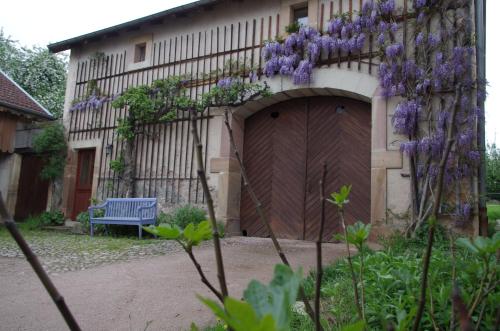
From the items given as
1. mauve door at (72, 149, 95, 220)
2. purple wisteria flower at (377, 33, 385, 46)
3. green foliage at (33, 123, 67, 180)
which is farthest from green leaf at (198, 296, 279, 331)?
green foliage at (33, 123, 67, 180)

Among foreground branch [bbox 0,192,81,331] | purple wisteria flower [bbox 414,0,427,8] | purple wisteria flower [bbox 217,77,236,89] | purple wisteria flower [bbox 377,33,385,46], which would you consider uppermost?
purple wisteria flower [bbox 414,0,427,8]

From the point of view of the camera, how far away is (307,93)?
7.53 m

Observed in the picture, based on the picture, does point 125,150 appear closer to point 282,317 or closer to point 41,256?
point 41,256

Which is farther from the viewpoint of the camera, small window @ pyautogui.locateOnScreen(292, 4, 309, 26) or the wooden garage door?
small window @ pyautogui.locateOnScreen(292, 4, 309, 26)

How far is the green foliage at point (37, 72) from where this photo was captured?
19438mm

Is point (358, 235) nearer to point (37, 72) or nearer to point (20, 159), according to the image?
point (20, 159)

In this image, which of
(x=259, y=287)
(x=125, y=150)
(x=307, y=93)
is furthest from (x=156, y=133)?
(x=259, y=287)

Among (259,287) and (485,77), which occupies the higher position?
(485,77)

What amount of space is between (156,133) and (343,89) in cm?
426

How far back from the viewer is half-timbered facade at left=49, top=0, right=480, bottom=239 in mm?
6648

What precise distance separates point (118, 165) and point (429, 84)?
6.53 metres

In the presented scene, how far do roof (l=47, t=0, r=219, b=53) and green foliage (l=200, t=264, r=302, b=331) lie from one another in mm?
8605

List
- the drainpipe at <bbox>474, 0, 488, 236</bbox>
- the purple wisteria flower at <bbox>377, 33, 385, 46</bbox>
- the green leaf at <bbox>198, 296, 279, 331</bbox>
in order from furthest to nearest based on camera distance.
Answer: the purple wisteria flower at <bbox>377, 33, 385, 46</bbox> < the drainpipe at <bbox>474, 0, 488, 236</bbox> < the green leaf at <bbox>198, 296, 279, 331</bbox>

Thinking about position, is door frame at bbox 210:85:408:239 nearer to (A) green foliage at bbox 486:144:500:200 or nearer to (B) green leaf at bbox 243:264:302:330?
(B) green leaf at bbox 243:264:302:330
